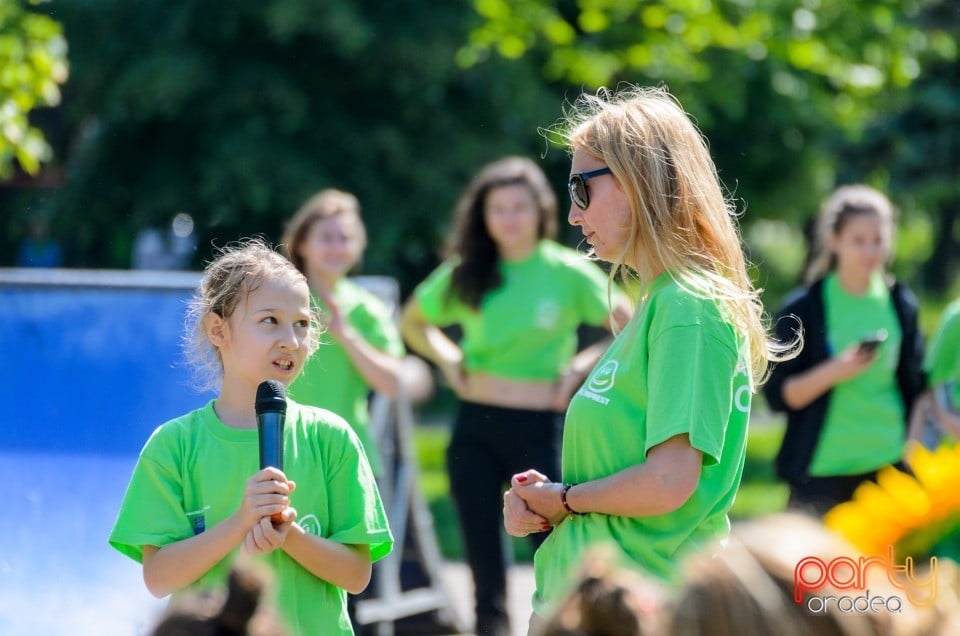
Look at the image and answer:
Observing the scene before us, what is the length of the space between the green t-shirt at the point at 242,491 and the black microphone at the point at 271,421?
22 centimetres

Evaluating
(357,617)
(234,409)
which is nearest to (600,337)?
(357,617)

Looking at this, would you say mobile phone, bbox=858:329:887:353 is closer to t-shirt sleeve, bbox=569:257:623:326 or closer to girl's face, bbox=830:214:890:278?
girl's face, bbox=830:214:890:278

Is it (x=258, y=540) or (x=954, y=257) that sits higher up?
(x=954, y=257)

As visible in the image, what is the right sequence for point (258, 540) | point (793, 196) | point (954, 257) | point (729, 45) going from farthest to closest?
point (954, 257) < point (793, 196) < point (729, 45) < point (258, 540)

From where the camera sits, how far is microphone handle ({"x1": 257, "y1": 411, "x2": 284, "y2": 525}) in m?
2.97

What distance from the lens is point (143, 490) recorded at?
323 cm

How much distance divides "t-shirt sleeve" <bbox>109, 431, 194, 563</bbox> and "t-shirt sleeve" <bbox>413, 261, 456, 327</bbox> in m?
3.70

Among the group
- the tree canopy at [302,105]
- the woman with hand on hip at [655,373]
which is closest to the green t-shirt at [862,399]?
the woman with hand on hip at [655,373]

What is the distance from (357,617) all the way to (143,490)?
10.2 ft

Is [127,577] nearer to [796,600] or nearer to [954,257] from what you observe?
[796,600]

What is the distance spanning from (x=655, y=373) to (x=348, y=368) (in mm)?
3336

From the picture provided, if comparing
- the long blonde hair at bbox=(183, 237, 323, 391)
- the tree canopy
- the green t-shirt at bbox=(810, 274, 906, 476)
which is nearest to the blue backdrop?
the long blonde hair at bbox=(183, 237, 323, 391)

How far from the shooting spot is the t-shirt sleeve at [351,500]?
328 cm

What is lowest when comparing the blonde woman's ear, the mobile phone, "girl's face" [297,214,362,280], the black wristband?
the black wristband
